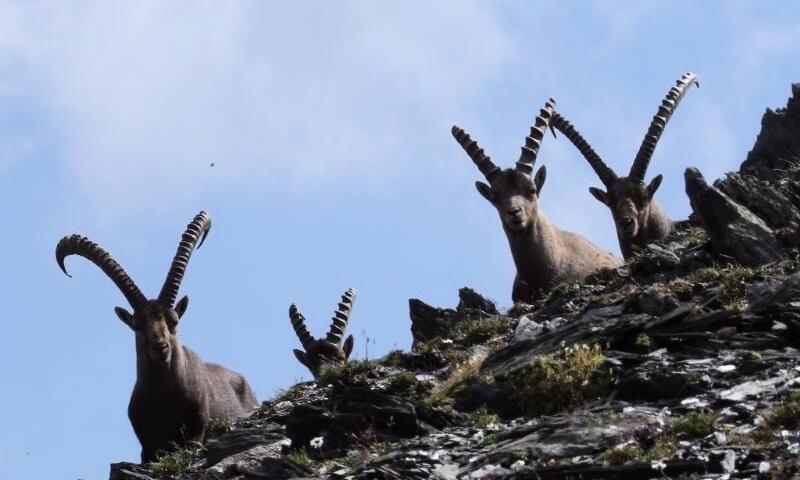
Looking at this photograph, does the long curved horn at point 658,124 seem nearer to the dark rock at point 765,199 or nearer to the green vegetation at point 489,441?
the dark rock at point 765,199

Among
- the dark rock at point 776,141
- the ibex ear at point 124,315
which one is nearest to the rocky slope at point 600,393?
the ibex ear at point 124,315

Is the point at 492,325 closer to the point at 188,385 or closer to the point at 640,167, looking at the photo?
the point at 188,385

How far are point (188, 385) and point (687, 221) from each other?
8307 millimetres

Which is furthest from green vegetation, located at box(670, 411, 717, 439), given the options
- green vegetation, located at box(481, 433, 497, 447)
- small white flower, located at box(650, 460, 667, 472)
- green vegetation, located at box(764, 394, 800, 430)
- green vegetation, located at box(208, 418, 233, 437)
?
green vegetation, located at box(208, 418, 233, 437)

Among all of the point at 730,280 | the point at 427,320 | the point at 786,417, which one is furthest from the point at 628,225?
the point at 786,417

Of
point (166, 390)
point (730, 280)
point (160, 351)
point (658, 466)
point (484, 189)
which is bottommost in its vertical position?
point (658, 466)

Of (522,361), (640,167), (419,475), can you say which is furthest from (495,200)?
(419,475)

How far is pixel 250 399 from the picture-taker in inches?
1005

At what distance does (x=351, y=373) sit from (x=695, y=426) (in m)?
7.23

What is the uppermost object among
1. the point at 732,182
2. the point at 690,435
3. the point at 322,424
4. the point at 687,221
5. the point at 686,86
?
the point at 686,86

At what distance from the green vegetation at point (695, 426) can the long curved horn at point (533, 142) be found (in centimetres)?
1303

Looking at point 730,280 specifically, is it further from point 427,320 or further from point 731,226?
point 427,320

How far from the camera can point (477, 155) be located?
26047 millimetres

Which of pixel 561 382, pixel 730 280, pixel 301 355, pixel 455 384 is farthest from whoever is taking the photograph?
pixel 301 355
